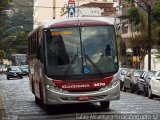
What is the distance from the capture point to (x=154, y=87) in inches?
1089

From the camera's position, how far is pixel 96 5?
370 feet

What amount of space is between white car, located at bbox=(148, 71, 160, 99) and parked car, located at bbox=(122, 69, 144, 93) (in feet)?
17.6

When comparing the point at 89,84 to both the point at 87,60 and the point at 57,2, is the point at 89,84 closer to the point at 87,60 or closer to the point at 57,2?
the point at 87,60

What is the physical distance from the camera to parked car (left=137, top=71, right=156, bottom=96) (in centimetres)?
3059

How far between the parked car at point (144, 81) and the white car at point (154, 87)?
1.73 m

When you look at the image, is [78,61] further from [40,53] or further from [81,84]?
[40,53]

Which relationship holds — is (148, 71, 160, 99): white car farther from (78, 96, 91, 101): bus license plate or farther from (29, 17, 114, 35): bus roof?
(78, 96, 91, 101): bus license plate

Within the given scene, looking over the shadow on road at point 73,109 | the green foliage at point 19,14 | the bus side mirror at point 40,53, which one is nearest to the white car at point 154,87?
the shadow on road at point 73,109

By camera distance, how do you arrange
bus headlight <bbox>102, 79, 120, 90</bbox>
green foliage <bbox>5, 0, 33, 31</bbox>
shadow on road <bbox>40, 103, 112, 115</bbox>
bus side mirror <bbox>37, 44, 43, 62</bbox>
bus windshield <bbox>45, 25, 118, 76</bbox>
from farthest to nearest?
green foliage <bbox>5, 0, 33, 31</bbox> → shadow on road <bbox>40, 103, 112, 115</bbox> → bus side mirror <bbox>37, 44, 43, 62</bbox> → bus headlight <bbox>102, 79, 120, 90</bbox> → bus windshield <bbox>45, 25, 118, 76</bbox>

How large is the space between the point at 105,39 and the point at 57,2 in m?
131

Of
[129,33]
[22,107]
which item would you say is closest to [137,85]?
[22,107]

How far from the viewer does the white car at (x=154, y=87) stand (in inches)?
1063

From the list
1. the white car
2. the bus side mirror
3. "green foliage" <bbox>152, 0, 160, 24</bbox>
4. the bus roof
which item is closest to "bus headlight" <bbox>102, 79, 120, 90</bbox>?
the bus roof

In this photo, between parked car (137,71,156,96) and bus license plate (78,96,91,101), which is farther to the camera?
parked car (137,71,156,96)
